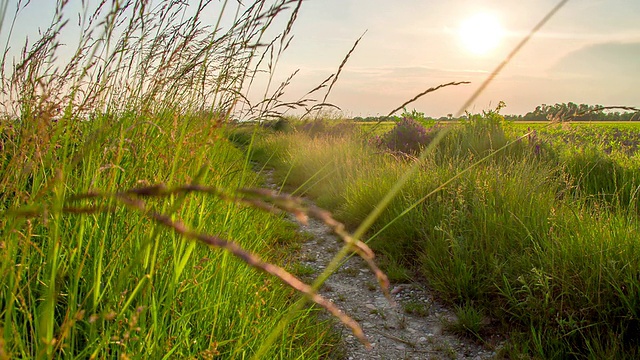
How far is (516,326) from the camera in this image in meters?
3.27

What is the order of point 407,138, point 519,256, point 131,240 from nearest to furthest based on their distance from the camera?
point 131,240
point 519,256
point 407,138

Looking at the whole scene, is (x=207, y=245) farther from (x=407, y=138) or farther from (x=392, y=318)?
(x=407, y=138)

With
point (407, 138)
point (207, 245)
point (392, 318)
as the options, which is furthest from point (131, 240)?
point (407, 138)

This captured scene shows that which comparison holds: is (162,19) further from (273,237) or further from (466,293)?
(466,293)

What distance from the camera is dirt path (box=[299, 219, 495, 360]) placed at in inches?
125

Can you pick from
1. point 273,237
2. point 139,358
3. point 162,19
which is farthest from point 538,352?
point 162,19

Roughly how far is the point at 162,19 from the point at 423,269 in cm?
313

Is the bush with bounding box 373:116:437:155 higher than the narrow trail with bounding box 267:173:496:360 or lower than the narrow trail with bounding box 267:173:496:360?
higher

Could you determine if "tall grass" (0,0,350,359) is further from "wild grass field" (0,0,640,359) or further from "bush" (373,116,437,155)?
"bush" (373,116,437,155)

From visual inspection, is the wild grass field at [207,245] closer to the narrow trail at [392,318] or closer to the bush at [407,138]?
the narrow trail at [392,318]

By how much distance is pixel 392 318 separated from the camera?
368cm

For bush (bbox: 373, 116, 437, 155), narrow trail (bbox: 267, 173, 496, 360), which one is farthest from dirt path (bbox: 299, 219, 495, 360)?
bush (bbox: 373, 116, 437, 155)

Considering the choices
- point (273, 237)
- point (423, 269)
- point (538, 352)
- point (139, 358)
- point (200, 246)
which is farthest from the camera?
point (273, 237)

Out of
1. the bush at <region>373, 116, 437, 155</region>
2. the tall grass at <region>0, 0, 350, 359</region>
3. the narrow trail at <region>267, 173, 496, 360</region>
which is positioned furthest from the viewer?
the bush at <region>373, 116, 437, 155</region>
